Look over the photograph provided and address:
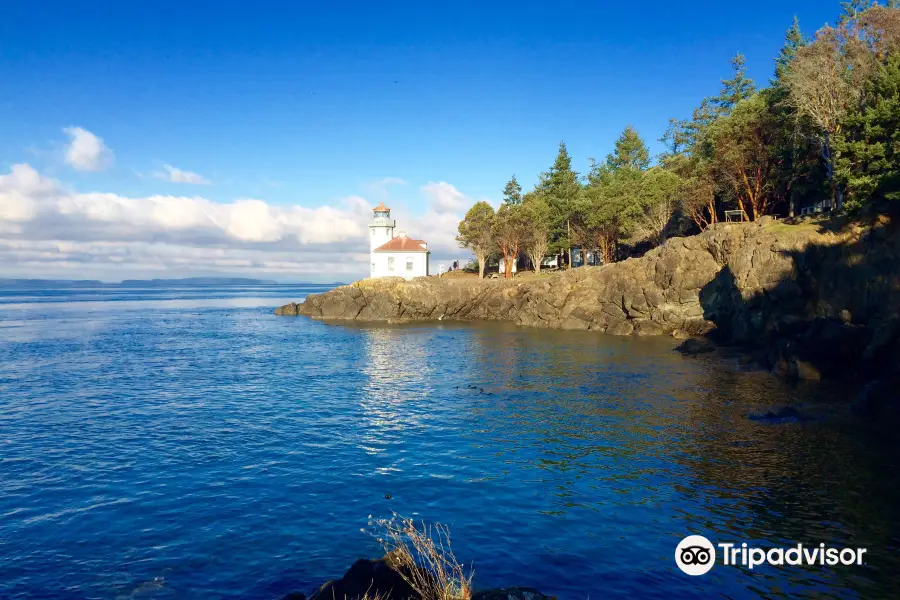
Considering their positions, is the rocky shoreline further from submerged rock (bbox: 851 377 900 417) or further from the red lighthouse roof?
the red lighthouse roof

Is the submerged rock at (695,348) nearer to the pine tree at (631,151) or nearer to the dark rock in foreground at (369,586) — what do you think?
the dark rock in foreground at (369,586)

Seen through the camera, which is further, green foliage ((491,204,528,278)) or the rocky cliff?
green foliage ((491,204,528,278))

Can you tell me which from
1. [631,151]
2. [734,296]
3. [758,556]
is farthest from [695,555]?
[631,151]

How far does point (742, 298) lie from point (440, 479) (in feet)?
126

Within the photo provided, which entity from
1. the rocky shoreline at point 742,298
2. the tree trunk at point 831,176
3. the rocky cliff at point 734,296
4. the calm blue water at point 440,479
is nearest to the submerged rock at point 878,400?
the rocky shoreline at point 742,298

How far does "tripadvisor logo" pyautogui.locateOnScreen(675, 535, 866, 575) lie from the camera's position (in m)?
14.2

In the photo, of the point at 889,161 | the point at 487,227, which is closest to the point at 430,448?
the point at 889,161

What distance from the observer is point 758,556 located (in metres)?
14.6

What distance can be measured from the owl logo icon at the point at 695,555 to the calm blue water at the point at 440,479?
1.11 feet

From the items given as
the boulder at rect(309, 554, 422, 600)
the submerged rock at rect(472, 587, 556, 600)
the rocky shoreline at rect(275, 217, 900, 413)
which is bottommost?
the boulder at rect(309, 554, 422, 600)

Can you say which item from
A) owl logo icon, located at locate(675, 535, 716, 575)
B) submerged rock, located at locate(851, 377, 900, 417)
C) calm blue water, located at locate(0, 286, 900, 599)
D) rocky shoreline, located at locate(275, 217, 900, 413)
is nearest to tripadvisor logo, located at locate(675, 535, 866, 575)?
owl logo icon, located at locate(675, 535, 716, 575)

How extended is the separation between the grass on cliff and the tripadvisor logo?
20.2 feet

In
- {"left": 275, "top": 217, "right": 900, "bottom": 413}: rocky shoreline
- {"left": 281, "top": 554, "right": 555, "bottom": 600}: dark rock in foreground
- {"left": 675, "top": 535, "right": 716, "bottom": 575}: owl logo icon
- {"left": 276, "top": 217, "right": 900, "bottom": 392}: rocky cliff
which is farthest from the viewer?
{"left": 276, "top": 217, "right": 900, "bottom": 392}: rocky cliff

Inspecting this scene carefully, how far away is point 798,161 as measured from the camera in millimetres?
54125
